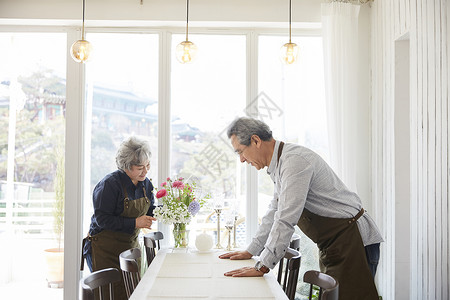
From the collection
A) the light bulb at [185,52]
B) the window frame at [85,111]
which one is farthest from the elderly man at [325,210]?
the window frame at [85,111]

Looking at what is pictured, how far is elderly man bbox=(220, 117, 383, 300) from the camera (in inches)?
93.2

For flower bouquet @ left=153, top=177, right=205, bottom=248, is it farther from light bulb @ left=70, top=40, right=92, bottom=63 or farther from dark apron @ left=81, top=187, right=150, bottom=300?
light bulb @ left=70, top=40, right=92, bottom=63

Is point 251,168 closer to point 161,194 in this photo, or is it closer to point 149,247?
point 161,194

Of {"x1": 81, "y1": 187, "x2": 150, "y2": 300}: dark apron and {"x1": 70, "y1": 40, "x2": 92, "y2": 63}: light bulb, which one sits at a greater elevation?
{"x1": 70, "y1": 40, "x2": 92, "y2": 63}: light bulb

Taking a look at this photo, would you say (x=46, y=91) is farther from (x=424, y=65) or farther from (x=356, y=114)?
(x=424, y=65)

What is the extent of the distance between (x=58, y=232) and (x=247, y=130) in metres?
2.45

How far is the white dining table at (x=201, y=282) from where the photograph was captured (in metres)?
2.02

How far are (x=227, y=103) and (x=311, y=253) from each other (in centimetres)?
148

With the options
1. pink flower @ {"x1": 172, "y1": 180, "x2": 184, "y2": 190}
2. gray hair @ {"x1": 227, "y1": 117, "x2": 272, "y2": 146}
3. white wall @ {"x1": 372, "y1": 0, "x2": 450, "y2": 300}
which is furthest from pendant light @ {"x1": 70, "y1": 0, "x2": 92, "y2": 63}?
white wall @ {"x1": 372, "y1": 0, "x2": 450, "y2": 300}

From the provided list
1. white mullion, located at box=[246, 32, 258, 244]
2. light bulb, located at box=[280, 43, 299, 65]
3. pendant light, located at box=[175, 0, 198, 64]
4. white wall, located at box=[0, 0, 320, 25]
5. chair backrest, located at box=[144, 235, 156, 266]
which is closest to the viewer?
chair backrest, located at box=[144, 235, 156, 266]

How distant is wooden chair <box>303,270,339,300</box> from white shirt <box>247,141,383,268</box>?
0.19 metres

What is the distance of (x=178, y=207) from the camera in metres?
3.17

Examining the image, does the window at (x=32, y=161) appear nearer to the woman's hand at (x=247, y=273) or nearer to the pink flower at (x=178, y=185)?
the pink flower at (x=178, y=185)

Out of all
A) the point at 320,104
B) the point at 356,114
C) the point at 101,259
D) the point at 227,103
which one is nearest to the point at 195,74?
the point at 227,103
